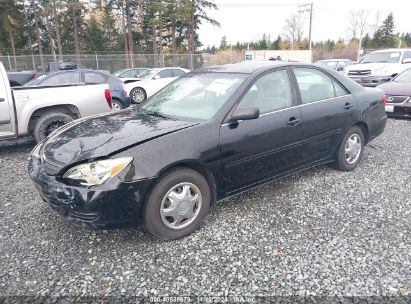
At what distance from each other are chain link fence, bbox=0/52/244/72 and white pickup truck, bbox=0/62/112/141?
1919 cm

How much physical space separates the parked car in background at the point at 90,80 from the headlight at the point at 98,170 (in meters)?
6.53

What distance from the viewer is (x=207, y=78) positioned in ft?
12.9

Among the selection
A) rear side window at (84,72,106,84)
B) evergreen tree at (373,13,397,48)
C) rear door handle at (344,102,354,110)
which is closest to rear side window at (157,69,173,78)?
rear side window at (84,72,106,84)

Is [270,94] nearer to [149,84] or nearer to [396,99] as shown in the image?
[396,99]

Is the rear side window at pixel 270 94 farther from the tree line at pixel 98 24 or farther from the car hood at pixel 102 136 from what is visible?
the tree line at pixel 98 24

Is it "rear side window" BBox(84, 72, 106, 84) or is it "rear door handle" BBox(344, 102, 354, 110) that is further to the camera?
"rear side window" BBox(84, 72, 106, 84)

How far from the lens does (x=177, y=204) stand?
9.75ft

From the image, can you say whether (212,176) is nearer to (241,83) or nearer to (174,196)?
(174,196)

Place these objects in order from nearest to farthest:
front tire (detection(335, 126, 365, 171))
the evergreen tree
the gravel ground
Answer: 1. the gravel ground
2. front tire (detection(335, 126, 365, 171))
3. the evergreen tree

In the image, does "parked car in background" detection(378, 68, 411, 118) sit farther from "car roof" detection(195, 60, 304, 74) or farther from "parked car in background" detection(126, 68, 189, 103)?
"parked car in background" detection(126, 68, 189, 103)

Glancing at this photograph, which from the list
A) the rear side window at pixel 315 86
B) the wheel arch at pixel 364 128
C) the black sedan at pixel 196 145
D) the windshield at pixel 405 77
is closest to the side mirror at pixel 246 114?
the black sedan at pixel 196 145

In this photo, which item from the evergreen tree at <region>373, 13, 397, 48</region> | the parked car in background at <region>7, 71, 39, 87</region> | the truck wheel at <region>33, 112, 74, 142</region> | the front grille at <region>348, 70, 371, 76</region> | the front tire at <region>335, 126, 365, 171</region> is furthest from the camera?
the evergreen tree at <region>373, 13, 397, 48</region>

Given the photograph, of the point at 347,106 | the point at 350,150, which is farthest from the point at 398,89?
the point at 347,106

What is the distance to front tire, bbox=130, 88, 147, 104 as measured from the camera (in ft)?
40.3
